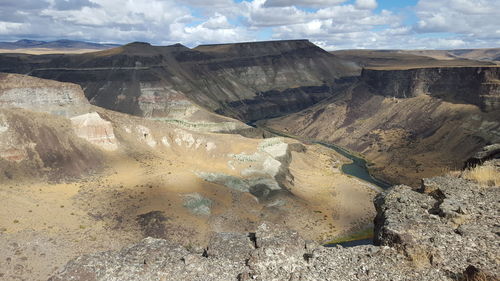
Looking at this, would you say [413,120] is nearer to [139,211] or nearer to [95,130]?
[95,130]

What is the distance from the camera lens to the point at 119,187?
49.2m

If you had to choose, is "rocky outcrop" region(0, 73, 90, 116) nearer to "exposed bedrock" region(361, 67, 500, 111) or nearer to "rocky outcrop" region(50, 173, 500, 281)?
"rocky outcrop" region(50, 173, 500, 281)

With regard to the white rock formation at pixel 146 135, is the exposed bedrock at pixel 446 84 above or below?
above

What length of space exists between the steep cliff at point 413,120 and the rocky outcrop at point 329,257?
187 ft

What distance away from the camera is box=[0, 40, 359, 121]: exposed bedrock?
124062 millimetres

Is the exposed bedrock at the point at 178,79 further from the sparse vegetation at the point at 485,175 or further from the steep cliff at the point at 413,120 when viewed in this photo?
the sparse vegetation at the point at 485,175

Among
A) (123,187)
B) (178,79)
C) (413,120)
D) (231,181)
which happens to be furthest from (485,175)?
(178,79)

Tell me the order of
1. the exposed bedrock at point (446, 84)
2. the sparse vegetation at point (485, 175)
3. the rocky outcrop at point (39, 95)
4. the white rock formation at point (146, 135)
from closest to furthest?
the sparse vegetation at point (485, 175) < the rocky outcrop at point (39, 95) < the white rock formation at point (146, 135) < the exposed bedrock at point (446, 84)

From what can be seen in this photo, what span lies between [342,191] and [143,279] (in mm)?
52058

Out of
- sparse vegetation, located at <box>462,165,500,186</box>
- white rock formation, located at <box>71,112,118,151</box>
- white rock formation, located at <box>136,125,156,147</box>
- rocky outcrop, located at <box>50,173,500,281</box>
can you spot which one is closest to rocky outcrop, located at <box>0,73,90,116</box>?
white rock formation, located at <box>71,112,118,151</box>

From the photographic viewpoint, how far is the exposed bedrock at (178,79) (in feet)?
407

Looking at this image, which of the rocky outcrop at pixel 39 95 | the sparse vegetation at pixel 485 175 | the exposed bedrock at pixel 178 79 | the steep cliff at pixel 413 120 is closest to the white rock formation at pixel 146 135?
the rocky outcrop at pixel 39 95

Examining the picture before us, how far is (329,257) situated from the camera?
1914cm

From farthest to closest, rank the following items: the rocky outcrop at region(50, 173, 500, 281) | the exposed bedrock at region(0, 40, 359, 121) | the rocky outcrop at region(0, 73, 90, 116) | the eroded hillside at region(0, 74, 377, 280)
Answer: the exposed bedrock at region(0, 40, 359, 121) → the rocky outcrop at region(0, 73, 90, 116) → the eroded hillside at region(0, 74, 377, 280) → the rocky outcrop at region(50, 173, 500, 281)
